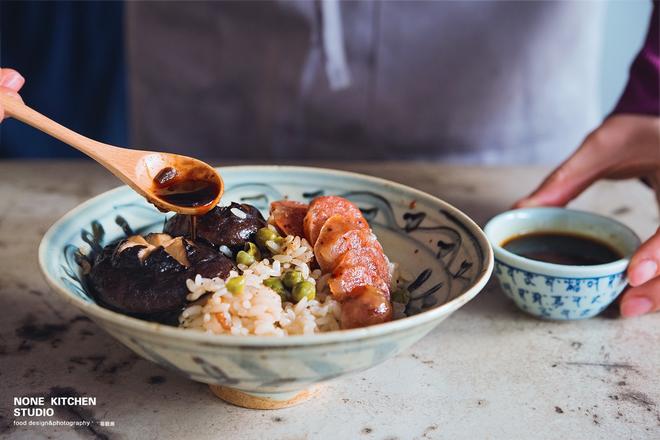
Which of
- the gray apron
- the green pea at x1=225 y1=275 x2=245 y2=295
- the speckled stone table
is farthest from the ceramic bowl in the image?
the gray apron

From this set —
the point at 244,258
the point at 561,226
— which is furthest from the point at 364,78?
the point at 244,258

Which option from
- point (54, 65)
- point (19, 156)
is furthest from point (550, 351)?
point (19, 156)

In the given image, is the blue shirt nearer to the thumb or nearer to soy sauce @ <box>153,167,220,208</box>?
soy sauce @ <box>153,167,220,208</box>

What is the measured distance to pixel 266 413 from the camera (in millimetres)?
1557

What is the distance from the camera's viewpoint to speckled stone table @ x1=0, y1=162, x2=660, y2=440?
152 centimetres

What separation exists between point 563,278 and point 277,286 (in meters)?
0.76

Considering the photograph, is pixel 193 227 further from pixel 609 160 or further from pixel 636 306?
pixel 609 160

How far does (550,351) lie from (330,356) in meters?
Result: 0.82

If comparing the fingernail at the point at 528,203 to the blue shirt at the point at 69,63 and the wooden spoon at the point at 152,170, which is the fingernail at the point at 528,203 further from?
the blue shirt at the point at 69,63

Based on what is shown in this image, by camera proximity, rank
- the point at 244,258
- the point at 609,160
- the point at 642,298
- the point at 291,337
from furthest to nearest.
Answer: the point at 609,160 < the point at 642,298 < the point at 244,258 < the point at 291,337

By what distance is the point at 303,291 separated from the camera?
1.57 metres

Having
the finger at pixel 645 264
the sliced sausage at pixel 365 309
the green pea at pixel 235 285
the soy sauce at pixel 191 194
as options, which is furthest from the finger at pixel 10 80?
the finger at pixel 645 264

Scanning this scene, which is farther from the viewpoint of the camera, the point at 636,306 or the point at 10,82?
the point at 636,306

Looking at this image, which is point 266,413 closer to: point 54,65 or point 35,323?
point 35,323
